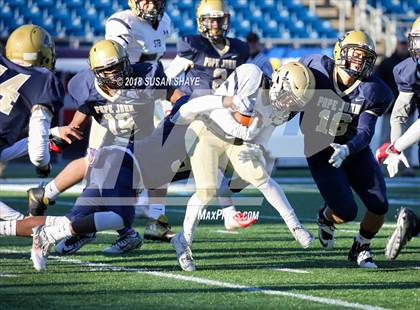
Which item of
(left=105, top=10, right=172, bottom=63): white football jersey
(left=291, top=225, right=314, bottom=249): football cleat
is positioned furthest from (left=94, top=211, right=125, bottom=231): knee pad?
(left=105, top=10, right=172, bottom=63): white football jersey

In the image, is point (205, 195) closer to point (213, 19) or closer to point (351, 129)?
point (351, 129)

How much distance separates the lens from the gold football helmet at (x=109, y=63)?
5.52 meters

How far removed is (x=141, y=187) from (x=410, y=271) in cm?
164

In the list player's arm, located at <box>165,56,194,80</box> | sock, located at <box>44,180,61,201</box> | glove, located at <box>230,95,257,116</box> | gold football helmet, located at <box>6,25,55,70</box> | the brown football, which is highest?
gold football helmet, located at <box>6,25,55,70</box>

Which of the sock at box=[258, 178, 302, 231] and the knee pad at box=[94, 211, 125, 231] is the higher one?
the knee pad at box=[94, 211, 125, 231]

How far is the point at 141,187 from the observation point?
5945mm

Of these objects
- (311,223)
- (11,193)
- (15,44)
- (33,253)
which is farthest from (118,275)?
(11,193)

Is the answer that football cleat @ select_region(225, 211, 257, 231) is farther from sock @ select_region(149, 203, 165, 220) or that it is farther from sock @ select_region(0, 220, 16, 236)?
sock @ select_region(0, 220, 16, 236)

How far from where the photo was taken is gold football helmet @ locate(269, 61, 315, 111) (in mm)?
5547

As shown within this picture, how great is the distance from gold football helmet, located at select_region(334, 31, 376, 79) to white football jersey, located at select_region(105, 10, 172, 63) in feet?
6.19

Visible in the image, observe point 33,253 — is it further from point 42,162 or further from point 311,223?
point 311,223

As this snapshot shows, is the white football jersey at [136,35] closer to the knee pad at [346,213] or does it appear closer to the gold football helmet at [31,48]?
the gold football helmet at [31,48]

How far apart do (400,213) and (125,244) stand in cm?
163

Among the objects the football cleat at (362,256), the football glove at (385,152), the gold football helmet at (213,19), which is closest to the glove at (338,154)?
the football glove at (385,152)
